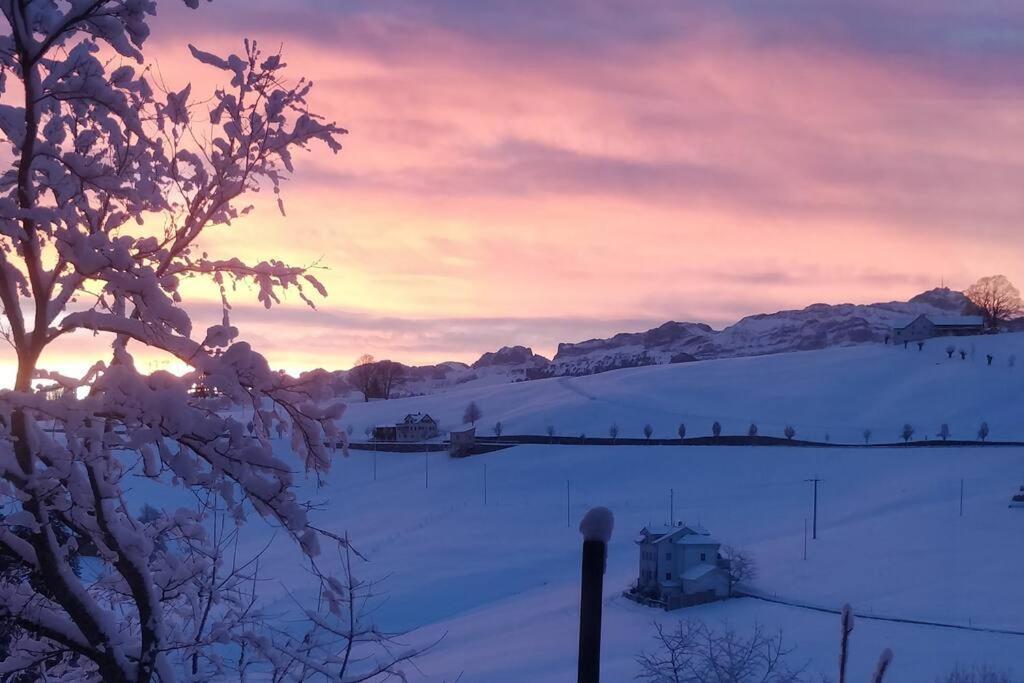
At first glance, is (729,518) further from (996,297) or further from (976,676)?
(996,297)

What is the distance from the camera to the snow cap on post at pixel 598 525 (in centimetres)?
276

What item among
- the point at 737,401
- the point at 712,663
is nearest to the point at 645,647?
the point at 712,663

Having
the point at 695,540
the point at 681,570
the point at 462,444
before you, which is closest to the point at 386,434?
the point at 462,444

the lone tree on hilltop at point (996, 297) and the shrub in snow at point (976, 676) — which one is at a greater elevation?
the lone tree on hilltop at point (996, 297)

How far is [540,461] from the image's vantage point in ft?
223

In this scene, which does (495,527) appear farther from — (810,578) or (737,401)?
(737,401)

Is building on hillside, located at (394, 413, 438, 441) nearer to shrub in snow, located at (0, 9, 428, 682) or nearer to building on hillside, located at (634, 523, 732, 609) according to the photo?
building on hillside, located at (634, 523, 732, 609)

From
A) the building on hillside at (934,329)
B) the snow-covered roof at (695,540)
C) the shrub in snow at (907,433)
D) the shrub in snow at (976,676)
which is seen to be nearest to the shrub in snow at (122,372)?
the shrub in snow at (976,676)

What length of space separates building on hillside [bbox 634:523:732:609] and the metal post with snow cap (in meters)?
33.2

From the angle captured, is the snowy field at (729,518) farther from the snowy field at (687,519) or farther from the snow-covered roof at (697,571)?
the snow-covered roof at (697,571)

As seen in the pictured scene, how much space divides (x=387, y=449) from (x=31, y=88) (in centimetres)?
7473

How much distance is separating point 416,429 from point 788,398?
34.0 metres

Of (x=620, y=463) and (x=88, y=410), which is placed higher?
(x=88, y=410)

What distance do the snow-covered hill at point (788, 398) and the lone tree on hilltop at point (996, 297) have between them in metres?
30.8
